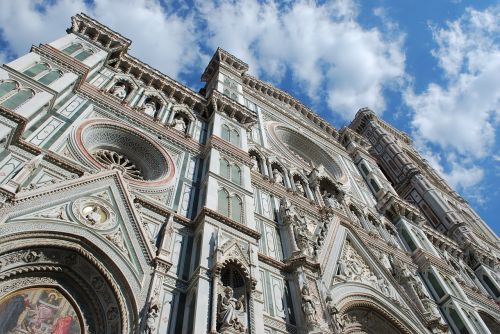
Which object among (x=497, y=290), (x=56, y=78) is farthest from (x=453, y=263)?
(x=56, y=78)

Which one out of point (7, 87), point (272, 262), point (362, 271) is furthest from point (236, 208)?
point (7, 87)

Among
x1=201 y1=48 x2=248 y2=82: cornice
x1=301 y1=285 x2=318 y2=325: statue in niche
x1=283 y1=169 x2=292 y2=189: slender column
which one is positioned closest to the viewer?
x1=301 y1=285 x2=318 y2=325: statue in niche

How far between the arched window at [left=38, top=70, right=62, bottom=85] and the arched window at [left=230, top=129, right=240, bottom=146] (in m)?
5.29

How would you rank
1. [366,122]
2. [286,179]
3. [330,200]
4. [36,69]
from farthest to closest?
[366,122]
[330,200]
[286,179]
[36,69]

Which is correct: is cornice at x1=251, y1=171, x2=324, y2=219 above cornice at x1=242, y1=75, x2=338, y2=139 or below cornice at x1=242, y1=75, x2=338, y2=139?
below

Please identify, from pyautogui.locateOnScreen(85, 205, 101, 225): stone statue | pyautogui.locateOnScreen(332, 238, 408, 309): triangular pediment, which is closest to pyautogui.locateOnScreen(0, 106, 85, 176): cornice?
pyautogui.locateOnScreen(85, 205, 101, 225): stone statue

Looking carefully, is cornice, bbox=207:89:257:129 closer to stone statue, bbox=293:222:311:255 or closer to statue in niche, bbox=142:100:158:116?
statue in niche, bbox=142:100:158:116

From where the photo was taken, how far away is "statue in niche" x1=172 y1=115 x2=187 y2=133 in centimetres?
1384

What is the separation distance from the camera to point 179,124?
557 inches

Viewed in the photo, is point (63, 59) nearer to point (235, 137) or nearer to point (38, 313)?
point (235, 137)

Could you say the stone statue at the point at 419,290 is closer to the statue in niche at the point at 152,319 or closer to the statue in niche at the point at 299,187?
the statue in niche at the point at 299,187

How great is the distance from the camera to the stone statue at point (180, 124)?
45.4 ft

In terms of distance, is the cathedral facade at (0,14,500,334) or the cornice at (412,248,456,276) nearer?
the cathedral facade at (0,14,500,334)

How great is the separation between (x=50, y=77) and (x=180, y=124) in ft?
14.0
